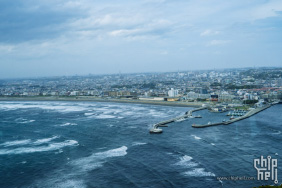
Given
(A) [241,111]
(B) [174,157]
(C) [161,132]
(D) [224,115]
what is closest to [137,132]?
(C) [161,132]

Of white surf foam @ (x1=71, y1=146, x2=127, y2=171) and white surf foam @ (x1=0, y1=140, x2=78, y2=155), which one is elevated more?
white surf foam @ (x1=0, y1=140, x2=78, y2=155)

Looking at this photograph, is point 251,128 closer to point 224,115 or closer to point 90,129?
point 224,115

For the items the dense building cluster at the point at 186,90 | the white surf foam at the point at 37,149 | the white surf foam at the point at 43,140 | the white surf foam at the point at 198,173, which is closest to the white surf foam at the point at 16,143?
the white surf foam at the point at 43,140

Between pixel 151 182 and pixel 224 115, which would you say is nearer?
pixel 151 182

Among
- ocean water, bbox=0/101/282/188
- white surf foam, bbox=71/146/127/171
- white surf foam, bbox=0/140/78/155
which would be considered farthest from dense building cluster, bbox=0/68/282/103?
white surf foam, bbox=0/140/78/155

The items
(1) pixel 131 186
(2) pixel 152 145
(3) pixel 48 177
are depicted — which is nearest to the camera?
(1) pixel 131 186

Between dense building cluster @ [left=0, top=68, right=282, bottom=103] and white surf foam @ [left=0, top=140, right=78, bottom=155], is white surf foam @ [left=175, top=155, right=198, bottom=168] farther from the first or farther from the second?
dense building cluster @ [left=0, top=68, right=282, bottom=103]

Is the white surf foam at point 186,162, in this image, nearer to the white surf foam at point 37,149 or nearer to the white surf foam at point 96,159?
the white surf foam at point 96,159

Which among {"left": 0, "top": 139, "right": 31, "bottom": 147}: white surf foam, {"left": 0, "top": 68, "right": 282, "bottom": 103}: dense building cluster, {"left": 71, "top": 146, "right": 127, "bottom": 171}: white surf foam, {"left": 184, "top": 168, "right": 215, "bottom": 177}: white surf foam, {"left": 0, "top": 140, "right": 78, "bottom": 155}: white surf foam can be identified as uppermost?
{"left": 0, "top": 68, "right": 282, "bottom": 103}: dense building cluster

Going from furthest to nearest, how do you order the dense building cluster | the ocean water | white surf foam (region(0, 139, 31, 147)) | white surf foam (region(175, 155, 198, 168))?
the dense building cluster, white surf foam (region(0, 139, 31, 147)), white surf foam (region(175, 155, 198, 168)), the ocean water
